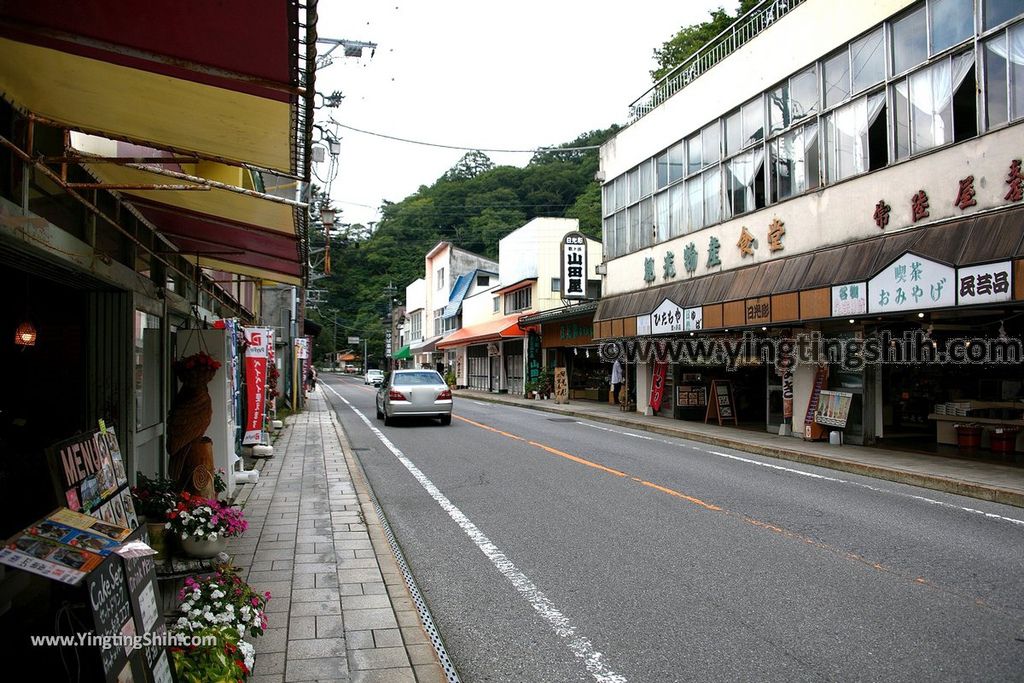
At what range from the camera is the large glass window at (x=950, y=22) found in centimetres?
1161

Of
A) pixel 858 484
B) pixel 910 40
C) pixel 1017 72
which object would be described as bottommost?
pixel 858 484

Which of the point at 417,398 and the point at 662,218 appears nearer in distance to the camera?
the point at 417,398

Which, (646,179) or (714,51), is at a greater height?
(714,51)

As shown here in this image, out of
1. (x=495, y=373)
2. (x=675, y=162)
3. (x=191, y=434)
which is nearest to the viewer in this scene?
(x=191, y=434)

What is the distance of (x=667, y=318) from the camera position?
20.1 meters

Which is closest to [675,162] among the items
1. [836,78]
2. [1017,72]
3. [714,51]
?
[714,51]

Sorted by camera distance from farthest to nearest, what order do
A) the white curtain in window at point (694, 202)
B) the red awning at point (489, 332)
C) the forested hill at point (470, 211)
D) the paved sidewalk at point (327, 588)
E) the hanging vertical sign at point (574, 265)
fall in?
the forested hill at point (470, 211) → the red awning at point (489, 332) → the hanging vertical sign at point (574, 265) → the white curtain in window at point (694, 202) → the paved sidewalk at point (327, 588)

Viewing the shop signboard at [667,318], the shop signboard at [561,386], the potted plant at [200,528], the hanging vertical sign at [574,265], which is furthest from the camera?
the shop signboard at [561,386]

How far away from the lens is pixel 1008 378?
14906 millimetres

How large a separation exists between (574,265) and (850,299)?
50.8 ft

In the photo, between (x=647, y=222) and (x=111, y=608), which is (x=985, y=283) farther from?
(x=647, y=222)

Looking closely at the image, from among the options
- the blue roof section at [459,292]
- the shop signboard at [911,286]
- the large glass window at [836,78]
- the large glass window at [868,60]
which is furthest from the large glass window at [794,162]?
the blue roof section at [459,292]

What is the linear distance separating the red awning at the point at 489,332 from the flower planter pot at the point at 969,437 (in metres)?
23.1

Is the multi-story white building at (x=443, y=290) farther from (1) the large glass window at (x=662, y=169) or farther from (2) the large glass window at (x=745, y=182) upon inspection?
(2) the large glass window at (x=745, y=182)
